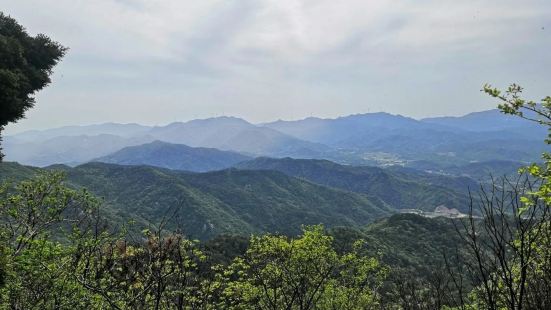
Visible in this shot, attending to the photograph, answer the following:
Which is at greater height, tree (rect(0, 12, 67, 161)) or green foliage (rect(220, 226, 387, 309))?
tree (rect(0, 12, 67, 161))

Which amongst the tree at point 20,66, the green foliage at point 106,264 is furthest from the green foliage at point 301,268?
the tree at point 20,66

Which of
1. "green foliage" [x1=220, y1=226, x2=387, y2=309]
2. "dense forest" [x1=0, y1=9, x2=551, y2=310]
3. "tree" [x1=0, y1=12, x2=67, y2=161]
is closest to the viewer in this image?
"dense forest" [x1=0, y1=9, x2=551, y2=310]

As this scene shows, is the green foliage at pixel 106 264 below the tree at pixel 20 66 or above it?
below

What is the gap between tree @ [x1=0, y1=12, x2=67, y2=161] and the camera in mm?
42487

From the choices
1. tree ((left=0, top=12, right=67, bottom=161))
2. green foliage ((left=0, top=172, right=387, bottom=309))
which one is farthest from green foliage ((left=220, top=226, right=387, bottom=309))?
tree ((left=0, top=12, right=67, bottom=161))

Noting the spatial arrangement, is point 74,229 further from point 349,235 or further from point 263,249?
point 349,235

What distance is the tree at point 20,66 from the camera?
139 feet

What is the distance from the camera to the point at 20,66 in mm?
49750

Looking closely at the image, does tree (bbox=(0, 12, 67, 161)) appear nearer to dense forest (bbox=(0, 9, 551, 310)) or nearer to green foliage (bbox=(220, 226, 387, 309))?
dense forest (bbox=(0, 9, 551, 310))

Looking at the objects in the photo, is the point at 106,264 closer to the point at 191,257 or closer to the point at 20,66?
the point at 191,257

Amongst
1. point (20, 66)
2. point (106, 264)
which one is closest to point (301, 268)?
point (106, 264)

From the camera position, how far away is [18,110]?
1781 inches

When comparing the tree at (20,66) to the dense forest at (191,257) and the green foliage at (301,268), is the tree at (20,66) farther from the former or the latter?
the green foliage at (301,268)

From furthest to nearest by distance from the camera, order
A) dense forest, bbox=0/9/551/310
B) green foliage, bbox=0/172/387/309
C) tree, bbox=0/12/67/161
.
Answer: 1. tree, bbox=0/12/67/161
2. green foliage, bbox=0/172/387/309
3. dense forest, bbox=0/9/551/310
